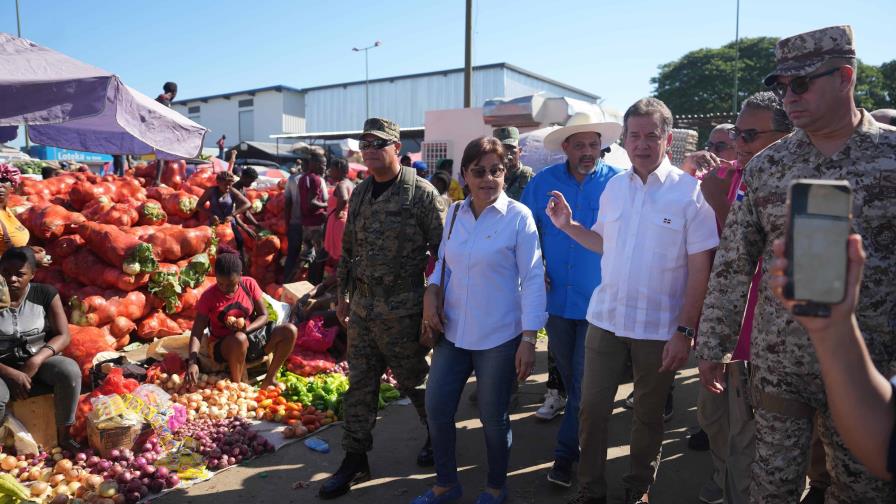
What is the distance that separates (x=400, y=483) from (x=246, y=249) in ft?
17.4

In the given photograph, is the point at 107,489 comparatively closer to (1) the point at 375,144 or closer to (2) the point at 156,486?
(2) the point at 156,486

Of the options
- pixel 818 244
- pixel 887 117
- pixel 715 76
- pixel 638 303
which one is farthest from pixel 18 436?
pixel 715 76

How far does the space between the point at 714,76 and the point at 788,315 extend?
43.6 m

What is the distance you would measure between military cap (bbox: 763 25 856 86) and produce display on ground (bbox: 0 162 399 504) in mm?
3850

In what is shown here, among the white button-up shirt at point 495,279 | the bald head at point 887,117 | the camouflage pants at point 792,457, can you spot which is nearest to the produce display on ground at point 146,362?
the white button-up shirt at point 495,279

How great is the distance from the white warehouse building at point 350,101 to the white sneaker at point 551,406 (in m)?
40.7

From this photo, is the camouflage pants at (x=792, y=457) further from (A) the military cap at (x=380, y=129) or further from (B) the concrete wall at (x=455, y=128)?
(B) the concrete wall at (x=455, y=128)

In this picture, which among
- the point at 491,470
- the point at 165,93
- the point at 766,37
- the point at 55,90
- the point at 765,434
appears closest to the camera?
the point at 765,434

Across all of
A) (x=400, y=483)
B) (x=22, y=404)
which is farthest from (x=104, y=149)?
(x=400, y=483)

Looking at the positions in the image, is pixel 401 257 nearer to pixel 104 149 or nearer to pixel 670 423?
pixel 670 423

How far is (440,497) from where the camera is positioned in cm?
343

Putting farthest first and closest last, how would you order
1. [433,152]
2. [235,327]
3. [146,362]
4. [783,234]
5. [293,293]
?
[433,152] → [293,293] → [146,362] → [235,327] → [783,234]

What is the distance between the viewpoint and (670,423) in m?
4.79

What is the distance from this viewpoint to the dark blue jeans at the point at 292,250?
8.18 m
